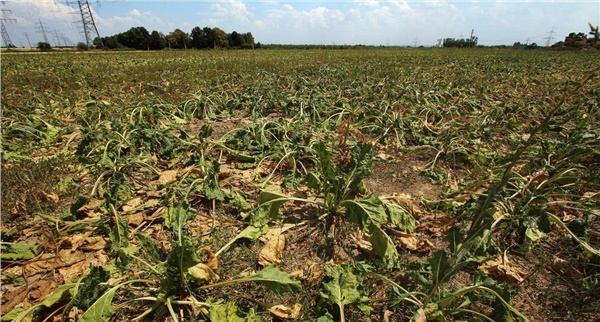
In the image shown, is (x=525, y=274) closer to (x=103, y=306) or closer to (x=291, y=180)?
(x=291, y=180)

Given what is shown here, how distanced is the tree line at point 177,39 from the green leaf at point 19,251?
59.7m

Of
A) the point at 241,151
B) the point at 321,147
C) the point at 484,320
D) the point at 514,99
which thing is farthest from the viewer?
the point at 514,99

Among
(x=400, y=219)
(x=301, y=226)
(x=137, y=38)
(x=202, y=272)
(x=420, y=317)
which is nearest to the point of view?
(x=420, y=317)

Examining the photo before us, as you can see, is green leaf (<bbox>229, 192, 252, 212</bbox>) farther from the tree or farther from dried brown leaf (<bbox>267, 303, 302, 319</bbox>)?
the tree

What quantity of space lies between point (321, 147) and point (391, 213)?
765 mm

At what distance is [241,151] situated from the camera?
3.70m

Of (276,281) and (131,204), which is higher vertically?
(276,281)

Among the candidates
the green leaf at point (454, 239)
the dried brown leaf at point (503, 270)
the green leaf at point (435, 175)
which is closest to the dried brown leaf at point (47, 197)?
the green leaf at point (454, 239)

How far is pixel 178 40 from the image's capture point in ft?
187

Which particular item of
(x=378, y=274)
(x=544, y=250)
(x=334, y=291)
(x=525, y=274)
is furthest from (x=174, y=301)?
(x=544, y=250)

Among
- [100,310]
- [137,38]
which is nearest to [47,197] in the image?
[100,310]

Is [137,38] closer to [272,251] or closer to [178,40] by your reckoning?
[178,40]

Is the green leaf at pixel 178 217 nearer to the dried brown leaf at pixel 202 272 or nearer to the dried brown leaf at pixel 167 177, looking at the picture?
the dried brown leaf at pixel 202 272

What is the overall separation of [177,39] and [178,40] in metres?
0.27
